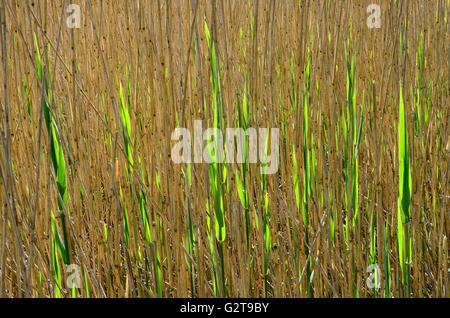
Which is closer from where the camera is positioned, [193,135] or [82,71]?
[193,135]

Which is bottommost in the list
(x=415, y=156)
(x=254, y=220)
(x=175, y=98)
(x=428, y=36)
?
(x=254, y=220)

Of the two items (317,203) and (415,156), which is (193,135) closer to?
(317,203)

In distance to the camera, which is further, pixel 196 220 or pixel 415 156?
pixel 415 156

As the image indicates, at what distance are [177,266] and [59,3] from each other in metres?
0.94

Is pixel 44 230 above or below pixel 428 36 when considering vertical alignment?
below

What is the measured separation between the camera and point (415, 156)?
1160 mm

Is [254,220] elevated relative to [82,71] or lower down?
lower down

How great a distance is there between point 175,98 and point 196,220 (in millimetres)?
219

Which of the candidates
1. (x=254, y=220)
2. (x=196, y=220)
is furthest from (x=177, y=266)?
(x=254, y=220)

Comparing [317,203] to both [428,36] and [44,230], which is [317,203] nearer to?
[44,230]

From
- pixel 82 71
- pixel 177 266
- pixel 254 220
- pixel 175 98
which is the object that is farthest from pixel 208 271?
pixel 82 71
